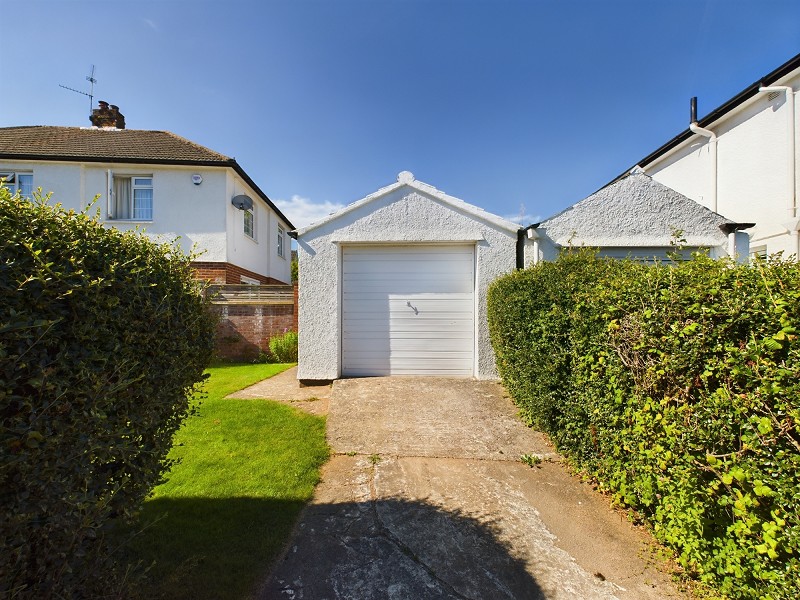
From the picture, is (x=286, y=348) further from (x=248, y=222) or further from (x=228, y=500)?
(x=228, y=500)

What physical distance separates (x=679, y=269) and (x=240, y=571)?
4023 mm

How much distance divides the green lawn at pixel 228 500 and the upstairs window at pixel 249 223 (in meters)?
10.2

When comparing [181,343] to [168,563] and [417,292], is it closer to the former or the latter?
[168,563]

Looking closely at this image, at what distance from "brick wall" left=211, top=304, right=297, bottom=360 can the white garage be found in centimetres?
381

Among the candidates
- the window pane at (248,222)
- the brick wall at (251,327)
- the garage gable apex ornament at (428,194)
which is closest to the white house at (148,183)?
the window pane at (248,222)

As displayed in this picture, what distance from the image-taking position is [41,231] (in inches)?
65.5

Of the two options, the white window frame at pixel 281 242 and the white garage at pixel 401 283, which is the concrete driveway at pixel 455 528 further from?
the white window frame at pixel 281 242

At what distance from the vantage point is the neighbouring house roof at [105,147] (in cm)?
1178

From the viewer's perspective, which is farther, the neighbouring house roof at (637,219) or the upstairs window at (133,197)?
the upstairs window at (133,197)

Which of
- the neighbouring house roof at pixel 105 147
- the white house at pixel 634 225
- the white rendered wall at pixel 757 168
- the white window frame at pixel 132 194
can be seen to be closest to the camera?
the white house at pixel 634 225

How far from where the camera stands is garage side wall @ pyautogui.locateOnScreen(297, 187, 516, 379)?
7340 millimetres

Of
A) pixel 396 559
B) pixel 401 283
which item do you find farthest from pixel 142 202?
pixel 396 559

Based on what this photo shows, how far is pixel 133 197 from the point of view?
1227 cm

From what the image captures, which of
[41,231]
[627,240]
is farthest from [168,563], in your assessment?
[627,240]
